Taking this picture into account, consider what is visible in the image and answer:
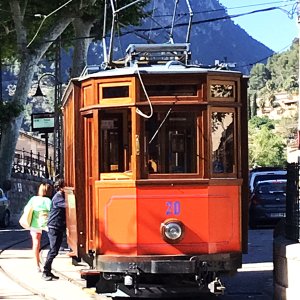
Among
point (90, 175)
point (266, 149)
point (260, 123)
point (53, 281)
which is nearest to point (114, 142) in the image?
point (90, 175)

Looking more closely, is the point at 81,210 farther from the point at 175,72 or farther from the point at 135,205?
the point at 175,72

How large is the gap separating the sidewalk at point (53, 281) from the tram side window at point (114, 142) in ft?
7.29

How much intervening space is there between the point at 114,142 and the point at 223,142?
1387 millimetres

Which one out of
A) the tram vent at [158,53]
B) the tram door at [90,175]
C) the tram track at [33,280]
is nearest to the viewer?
the tram door at [90,175]

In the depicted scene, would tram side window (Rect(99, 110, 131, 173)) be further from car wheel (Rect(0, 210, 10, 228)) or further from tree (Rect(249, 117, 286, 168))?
tree (Rect(249, 117, 286, 168))

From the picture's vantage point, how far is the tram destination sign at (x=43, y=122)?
43028mm

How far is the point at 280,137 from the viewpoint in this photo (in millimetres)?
112250

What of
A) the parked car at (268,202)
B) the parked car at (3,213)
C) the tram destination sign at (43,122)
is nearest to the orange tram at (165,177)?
the parked car at (268,202)

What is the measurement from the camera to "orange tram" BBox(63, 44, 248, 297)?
365 inches

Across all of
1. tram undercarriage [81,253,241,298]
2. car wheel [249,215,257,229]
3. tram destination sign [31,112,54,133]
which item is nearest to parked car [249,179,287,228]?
car wheel [249,215,257,229]

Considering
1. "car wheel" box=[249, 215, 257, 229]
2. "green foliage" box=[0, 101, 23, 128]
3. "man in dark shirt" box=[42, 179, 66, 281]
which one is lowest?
"car wheel" box=[249, 215, 257, 229]

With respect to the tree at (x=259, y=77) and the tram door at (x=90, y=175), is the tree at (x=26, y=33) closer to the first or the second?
the tram door at (x=90, y=175)

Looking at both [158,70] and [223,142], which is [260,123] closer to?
[223,142]

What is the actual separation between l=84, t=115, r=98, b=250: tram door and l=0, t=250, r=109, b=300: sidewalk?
146 cm
